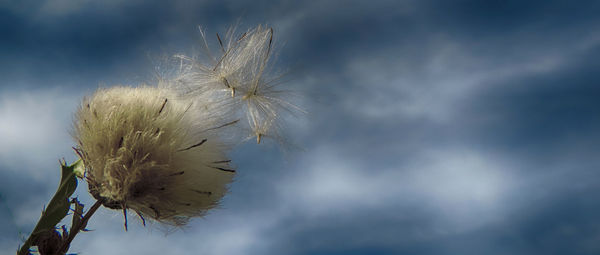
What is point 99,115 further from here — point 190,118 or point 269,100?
point 269,100

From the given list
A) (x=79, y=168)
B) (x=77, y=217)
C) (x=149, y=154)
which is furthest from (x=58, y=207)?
(x=149, y=154)

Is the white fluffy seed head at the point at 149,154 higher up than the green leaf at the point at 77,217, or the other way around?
the white fluffy seed head at the point at 149,154

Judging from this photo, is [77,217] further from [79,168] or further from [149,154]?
[149,154]

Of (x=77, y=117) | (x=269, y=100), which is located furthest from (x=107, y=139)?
(x=269, y=100)

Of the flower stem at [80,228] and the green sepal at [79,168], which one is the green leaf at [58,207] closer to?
the green sepal at [79,168]

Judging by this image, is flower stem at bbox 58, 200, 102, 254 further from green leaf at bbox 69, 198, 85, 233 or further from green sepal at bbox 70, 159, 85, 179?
green sepal at bbox 70, 159, 85, 179

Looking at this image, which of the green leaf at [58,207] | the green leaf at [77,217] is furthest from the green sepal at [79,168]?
the green leaf at [77,217]
